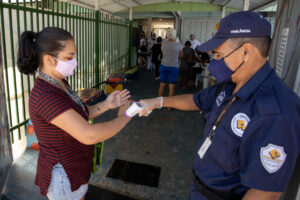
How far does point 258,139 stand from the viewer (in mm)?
989

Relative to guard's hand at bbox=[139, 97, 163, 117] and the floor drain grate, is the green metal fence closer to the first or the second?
the floor drain grate

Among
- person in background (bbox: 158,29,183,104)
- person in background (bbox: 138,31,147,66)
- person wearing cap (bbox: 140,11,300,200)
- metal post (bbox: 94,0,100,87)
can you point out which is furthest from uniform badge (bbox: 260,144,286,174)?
person in background (bbox: 138,31,147,66)

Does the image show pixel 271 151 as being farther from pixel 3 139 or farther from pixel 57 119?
pixel 3 139

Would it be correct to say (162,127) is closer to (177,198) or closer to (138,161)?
(138,161)

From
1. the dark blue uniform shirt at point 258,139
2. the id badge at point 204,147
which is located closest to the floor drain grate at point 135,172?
the id badge at point 204,147

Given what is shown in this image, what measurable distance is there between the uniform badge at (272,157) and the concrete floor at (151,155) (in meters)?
1.92

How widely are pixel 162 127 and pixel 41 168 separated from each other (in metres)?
3.24

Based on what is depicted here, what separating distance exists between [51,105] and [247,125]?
3.65 feet

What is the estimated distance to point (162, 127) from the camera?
4.64 m

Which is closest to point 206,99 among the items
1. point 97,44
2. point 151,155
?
point 151,155

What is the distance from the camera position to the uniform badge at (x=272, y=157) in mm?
950

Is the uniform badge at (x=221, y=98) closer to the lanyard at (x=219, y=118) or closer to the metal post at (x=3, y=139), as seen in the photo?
the lanyard at (x=219, y=118)

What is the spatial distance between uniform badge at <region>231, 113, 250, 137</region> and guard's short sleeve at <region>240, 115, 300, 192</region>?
0.06m

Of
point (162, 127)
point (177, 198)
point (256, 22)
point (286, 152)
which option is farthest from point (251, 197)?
point (162, 127)
